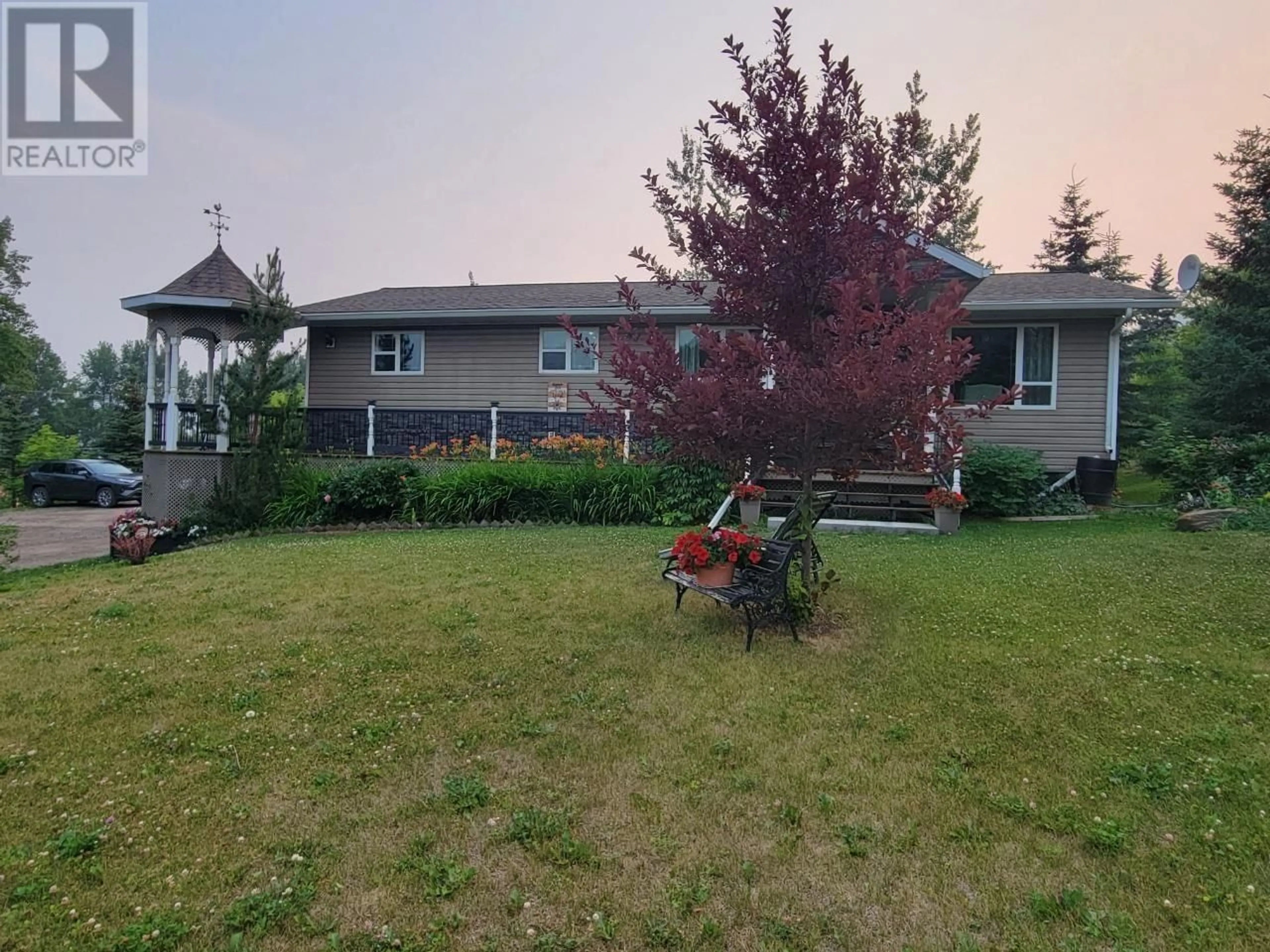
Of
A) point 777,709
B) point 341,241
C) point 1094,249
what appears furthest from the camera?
point 1094,249

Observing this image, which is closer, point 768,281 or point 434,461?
point 768,281

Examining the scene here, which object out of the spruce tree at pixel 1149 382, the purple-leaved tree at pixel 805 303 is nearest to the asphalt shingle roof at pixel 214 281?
the purple-leaved tree at pixel 805 303

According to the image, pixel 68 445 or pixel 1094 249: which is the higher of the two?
pixel 1094 249

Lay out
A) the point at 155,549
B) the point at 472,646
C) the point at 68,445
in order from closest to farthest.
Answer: the point at 472,646 < the point at 155,549 < the point at 68,445

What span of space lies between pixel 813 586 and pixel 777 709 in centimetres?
214

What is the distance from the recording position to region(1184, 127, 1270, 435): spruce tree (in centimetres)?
1188

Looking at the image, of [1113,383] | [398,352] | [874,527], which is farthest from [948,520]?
[398,352]

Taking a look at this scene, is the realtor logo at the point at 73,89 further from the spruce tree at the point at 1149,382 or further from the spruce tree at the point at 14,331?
the spruce tree at the point at 14,331

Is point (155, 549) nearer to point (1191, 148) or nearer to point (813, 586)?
point (813, 586)

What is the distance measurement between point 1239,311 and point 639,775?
15315 millimetres

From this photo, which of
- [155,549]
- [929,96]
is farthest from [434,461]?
[929,96]

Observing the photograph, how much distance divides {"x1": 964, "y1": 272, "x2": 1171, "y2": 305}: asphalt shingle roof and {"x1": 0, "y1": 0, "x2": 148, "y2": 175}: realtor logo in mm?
13628

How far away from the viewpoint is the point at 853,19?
36.5ft

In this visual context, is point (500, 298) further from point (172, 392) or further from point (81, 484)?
point (81, 484)
